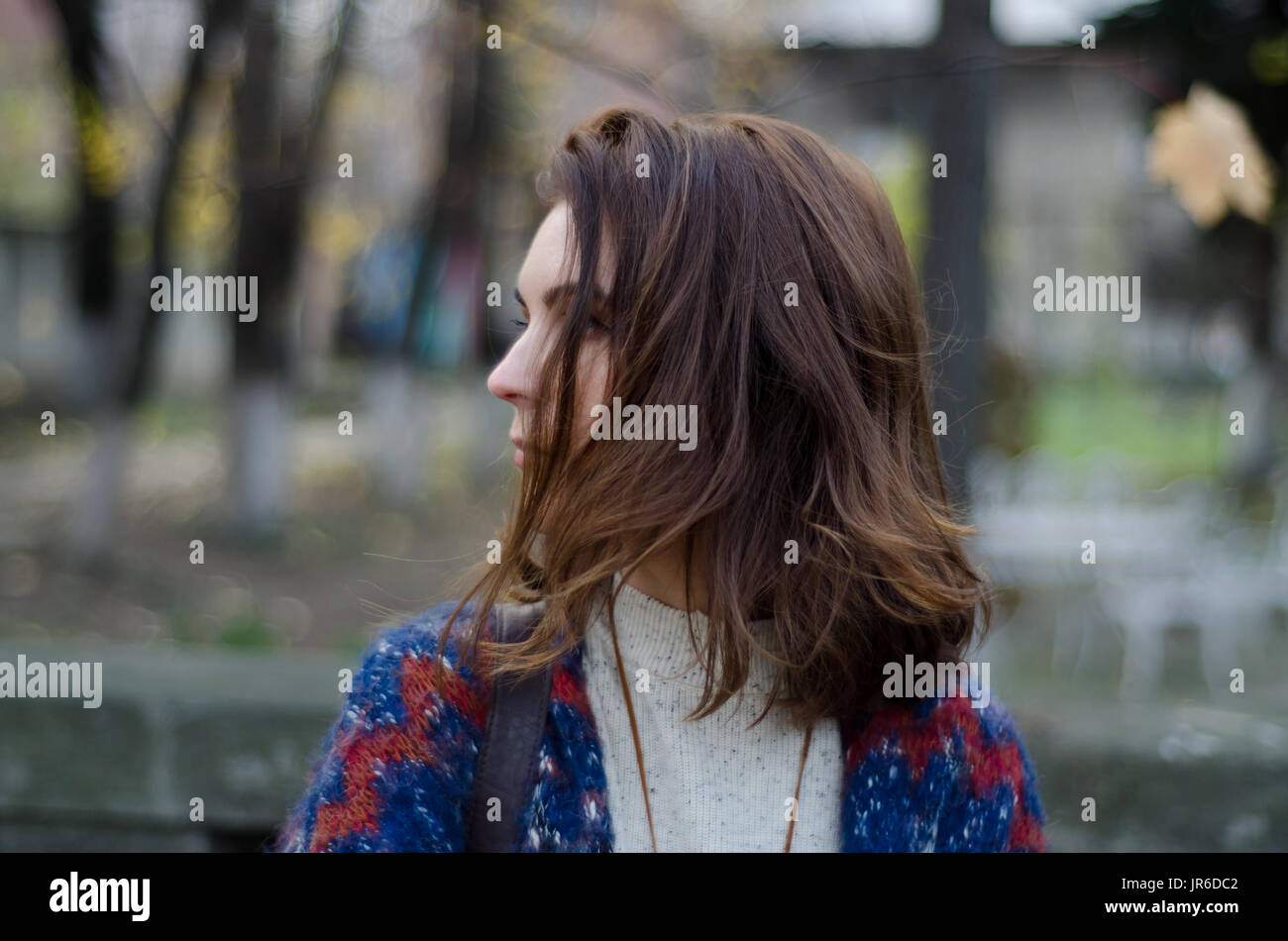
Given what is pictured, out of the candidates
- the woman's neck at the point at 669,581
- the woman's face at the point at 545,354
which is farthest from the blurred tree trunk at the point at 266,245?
the woman's neck at the point at 669,581

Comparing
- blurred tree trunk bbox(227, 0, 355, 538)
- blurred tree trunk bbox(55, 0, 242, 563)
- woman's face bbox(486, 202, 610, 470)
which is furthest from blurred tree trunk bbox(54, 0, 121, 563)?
woman's face bbox(486, 202, 610, 470)

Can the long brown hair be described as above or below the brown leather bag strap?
above

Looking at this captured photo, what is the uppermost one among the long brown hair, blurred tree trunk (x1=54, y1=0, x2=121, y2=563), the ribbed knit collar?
blurred tree trunk (x1=54, y1=0, x2=121, y2=563)

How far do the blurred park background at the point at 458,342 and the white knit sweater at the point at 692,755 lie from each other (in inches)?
11.9

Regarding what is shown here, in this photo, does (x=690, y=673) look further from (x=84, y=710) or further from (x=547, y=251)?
(x=84, y=710)

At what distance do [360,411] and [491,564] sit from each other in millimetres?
10306

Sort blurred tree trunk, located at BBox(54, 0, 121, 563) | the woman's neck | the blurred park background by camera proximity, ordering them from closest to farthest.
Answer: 1. the woman's neck
2. the blurred park background
3. blurred tree trunk, located at BBox(54, 0, 121, 563)

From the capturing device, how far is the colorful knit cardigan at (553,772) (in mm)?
1360

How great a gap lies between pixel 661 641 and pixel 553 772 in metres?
0.26

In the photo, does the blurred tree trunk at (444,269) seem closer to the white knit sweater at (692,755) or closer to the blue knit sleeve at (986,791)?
the white knit sweater at (692,755)

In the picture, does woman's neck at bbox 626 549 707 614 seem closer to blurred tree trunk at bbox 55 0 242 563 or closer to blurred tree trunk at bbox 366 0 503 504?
blurred tree trunk at bbox 55 0 242 563

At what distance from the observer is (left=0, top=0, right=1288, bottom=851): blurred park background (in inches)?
113

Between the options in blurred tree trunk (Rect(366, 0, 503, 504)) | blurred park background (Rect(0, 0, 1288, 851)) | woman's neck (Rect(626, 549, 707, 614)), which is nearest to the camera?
woman's neck (Rect(626, 549, 707, 614))

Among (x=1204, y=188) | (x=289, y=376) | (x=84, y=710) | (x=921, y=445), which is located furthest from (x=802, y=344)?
(x=289, y=376)
